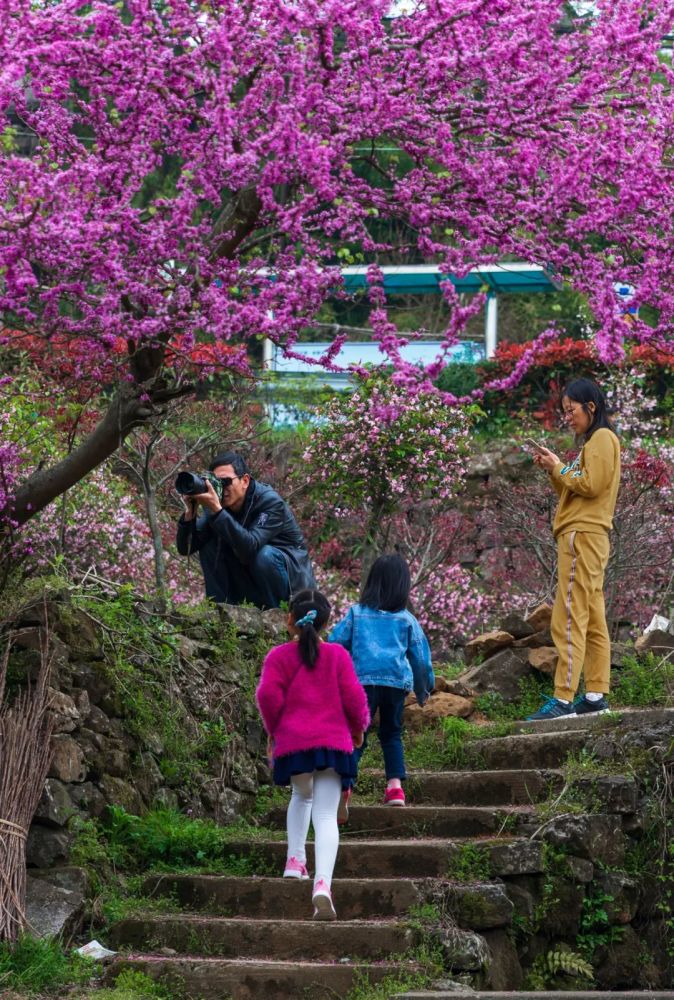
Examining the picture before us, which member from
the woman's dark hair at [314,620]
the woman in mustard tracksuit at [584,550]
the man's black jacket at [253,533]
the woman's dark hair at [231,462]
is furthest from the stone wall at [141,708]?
the woman in mustard tracksuit at [584,550]

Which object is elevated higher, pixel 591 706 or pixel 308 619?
pixel 308 619

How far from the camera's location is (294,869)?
5.88 metres

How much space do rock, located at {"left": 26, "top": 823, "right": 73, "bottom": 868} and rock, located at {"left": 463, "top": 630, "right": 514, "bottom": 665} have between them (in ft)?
13.0

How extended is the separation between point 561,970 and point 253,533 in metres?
3.02

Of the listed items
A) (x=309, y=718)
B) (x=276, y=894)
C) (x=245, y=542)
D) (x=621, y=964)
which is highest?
(x=245, y=542)

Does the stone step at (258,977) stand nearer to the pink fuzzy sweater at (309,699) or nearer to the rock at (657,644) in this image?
the pink fuzzy sweater at (309,699)

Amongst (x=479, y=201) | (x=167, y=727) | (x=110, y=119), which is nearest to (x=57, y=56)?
(x=110, y=119)

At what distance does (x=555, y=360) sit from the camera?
1703 cm

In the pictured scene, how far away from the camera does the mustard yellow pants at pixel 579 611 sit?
23.6 feet

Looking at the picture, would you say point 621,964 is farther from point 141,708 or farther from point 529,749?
point 141,708

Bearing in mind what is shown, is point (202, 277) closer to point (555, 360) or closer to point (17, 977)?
point (17, 977)

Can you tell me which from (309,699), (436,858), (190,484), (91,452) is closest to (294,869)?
(436,858)

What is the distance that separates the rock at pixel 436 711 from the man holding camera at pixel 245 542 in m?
1.09

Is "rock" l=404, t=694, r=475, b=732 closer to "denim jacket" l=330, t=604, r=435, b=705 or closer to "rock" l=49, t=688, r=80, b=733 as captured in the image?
"denim jacket" l=330, t=604, r=435, b=705
